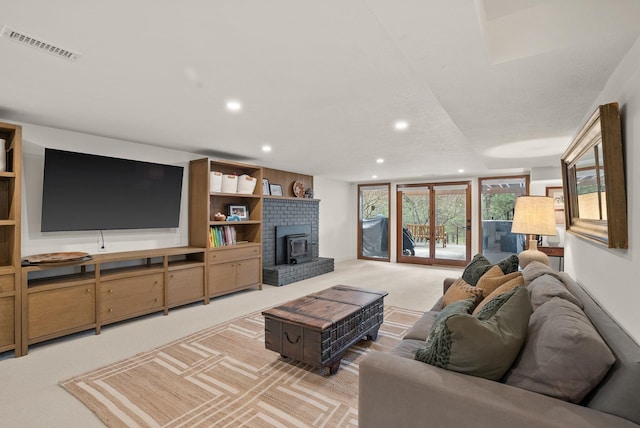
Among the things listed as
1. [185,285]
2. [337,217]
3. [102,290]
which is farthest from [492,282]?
[337,217]

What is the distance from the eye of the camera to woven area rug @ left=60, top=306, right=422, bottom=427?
1938 millimetres

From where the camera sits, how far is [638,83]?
4.18ft

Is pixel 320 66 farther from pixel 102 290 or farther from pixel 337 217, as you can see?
pixel 337 217

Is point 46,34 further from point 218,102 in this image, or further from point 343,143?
point 343,143

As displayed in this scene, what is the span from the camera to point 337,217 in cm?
834

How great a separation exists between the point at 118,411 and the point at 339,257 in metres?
6.67

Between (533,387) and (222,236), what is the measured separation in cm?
434

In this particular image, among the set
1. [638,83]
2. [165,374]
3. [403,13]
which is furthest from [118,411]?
[638,83]

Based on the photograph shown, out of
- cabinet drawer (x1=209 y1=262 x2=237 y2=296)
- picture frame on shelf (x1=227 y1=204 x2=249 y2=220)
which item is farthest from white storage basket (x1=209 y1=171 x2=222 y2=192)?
cabinet drawer (x1=209 y1=262 x2=237 y2=296)

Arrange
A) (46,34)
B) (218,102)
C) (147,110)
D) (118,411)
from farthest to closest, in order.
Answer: (147,110), (218,102), (118,411), (46,34)

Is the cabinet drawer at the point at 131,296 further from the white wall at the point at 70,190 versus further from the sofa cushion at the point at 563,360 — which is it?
→ the sofa cushion at the point at 563,360

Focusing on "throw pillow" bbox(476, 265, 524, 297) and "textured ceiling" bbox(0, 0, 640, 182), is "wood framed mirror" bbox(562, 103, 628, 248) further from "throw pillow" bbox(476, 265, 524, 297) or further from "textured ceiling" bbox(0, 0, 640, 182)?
"throw pillow" bbox(476, 265, 524, 297)

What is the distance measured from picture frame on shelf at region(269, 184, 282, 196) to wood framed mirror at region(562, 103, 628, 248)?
483 centimetres

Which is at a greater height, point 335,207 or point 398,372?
point 335,207
